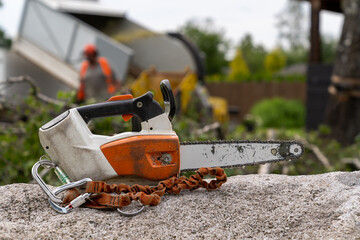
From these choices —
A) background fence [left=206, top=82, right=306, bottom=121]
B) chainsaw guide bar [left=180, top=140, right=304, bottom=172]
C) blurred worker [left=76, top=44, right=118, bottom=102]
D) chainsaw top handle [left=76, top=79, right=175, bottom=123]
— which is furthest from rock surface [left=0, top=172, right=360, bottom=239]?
background fence [left=206, top=82, right=306, bottom=121]

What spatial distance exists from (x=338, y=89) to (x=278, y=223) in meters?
5.81

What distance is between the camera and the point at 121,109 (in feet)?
6.96

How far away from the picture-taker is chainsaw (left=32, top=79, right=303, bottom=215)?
6.82 feet

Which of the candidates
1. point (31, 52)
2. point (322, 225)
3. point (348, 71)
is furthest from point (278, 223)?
point (31, 52)

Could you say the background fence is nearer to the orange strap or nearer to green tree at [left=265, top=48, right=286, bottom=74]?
the orange strap

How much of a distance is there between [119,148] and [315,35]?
1101 centimetres

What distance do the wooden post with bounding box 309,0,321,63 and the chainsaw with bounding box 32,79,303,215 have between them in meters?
10.3

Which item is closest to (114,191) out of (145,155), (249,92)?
(145,155)

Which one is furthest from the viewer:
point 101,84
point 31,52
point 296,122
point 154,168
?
point 296,122

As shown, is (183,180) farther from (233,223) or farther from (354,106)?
(354,106)

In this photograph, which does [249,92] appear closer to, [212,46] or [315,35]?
[315,35]

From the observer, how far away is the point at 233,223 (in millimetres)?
1878

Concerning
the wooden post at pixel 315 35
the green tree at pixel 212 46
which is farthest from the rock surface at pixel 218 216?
the green tree at pixel 212 46

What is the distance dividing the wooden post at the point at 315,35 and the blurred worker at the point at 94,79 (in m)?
6.54
